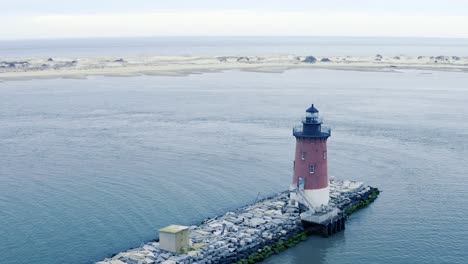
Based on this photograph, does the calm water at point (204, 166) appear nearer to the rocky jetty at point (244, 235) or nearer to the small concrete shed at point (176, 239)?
the rocky jetty at point (244, 235)

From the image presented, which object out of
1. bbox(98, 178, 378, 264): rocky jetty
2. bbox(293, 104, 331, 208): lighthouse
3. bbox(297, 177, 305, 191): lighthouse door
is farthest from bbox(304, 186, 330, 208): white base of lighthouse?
bbox(98, 178, 378, 264): rocky jetty

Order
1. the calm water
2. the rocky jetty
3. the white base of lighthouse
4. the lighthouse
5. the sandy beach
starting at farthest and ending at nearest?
the sandy beach < the white base of lighthouse < the lighthouse < the calm water < the rocky jetty

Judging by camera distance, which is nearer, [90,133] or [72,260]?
[72,260]

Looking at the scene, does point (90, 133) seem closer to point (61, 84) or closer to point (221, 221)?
point (221, 221)

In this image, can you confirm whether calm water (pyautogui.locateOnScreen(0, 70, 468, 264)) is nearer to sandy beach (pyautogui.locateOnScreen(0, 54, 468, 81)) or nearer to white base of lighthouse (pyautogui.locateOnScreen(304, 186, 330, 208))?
white base of lighthouse (pyautogui.locateOnScreen(304, 186, 330, 208))

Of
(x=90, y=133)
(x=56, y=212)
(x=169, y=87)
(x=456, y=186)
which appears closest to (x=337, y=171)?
(x=456, y=186)

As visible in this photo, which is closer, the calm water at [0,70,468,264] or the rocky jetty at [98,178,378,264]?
the rocky jetty at [98,178,378,264]

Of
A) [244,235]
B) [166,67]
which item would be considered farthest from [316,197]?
[166,67]
